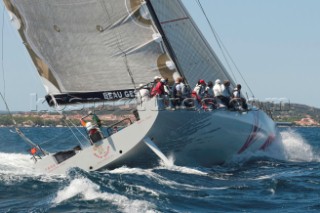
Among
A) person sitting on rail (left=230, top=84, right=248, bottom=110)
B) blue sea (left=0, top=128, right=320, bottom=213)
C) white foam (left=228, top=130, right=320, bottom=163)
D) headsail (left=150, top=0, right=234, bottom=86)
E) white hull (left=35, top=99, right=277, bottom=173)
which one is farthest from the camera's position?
white foam (left=228, top=130, right=320, bottom=163)

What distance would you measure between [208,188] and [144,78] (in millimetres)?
6066

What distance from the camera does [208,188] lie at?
1580 centimetres

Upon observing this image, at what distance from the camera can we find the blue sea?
13.6 meters

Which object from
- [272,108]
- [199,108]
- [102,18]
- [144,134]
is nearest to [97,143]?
[144,134]

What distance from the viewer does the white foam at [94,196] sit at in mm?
13156

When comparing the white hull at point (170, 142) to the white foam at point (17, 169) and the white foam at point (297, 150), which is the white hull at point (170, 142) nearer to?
the white foam at point (17, 169)

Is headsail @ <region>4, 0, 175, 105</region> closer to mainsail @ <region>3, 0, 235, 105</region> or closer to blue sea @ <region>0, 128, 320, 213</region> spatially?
mainsail @ <region>3, 0, 235, 105</region>

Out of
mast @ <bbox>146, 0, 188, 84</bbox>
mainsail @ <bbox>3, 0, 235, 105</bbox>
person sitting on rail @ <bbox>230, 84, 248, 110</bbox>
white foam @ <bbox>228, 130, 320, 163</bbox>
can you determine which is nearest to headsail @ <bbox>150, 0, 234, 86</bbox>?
mainsail @ <bbox>3, 0, 235, 105</bbox>

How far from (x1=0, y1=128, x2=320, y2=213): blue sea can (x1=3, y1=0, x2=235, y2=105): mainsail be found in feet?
10.5

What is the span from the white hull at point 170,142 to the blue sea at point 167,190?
39 centimetres

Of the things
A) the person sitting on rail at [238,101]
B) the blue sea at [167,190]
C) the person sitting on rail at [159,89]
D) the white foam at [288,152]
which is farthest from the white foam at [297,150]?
the person sitting on rail at [159,89]

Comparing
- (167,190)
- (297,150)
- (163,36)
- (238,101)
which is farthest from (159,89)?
(297,150)

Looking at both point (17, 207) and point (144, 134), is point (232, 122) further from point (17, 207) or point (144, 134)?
point (17, 207)

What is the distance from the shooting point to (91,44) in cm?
2127
